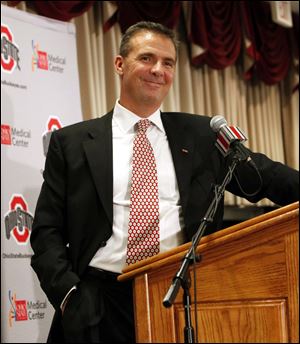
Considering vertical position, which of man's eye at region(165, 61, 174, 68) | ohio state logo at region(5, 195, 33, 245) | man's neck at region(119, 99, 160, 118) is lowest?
ohio state logo at region(5, 195, 33, 245)

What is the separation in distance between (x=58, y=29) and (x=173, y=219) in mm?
1992

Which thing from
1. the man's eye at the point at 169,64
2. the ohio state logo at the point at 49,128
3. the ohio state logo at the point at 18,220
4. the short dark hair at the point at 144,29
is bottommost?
the ohio state logo at the point at 18,220

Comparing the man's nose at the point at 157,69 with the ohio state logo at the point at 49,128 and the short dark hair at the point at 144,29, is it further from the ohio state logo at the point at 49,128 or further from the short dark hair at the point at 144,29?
the ohio state logo at the point at 49,128

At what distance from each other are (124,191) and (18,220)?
1284 mm

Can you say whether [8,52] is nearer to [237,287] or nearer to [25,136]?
[25,136]

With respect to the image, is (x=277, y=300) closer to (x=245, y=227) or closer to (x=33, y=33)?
(x=245, y=227)

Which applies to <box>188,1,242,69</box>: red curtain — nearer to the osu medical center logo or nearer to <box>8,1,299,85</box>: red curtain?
<box>8,1,299,85</box>: red curtain

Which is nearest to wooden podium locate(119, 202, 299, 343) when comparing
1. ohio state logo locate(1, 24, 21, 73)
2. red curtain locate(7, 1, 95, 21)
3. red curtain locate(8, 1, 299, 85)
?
ohio state logo locate(1, 24, 21, 73)

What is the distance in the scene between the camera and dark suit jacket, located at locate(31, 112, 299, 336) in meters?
2.56

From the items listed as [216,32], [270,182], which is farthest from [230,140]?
[216,32]

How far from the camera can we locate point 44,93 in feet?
13.3

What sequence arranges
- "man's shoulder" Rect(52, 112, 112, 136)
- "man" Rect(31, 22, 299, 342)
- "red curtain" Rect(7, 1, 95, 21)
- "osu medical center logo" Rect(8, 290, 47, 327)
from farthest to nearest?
"red curtain" Rect(7, 1, 95, 21) < "osu medical center logo" Rect(8, 290, 47, 327) < "man's shoulder" Rect(52, 112, 112, 136) < "man" Rect(31, 22, 299, 342)

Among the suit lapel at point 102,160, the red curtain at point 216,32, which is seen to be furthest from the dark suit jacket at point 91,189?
the red curtain at point 216,32

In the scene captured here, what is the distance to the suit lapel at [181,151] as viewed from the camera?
2.67 m
